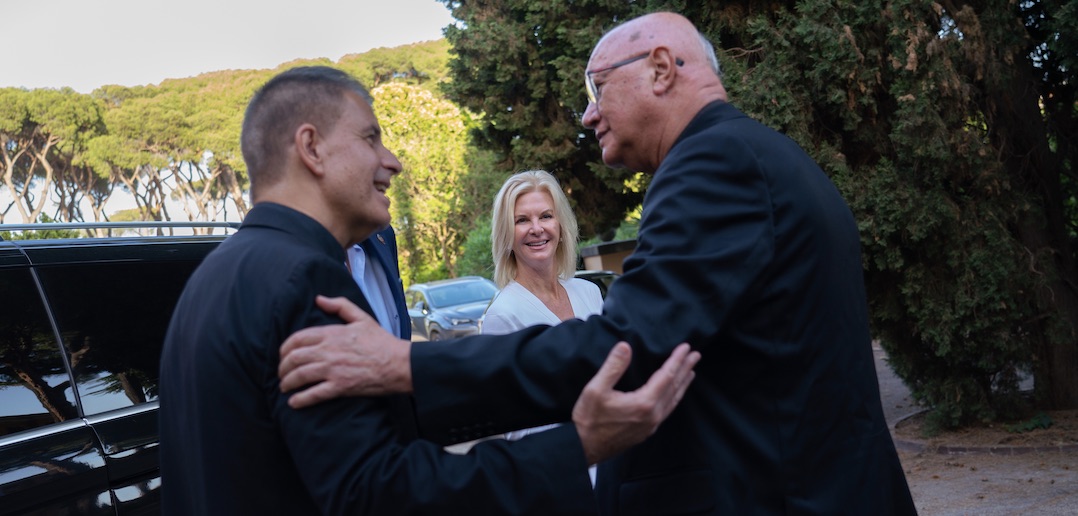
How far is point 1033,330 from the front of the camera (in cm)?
920

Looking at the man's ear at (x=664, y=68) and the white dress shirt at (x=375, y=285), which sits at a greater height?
the man's ear at (x=664, y=68)

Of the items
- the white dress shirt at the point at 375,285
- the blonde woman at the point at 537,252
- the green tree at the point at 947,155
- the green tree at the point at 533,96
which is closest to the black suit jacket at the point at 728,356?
the white dress shirt at the point at 375,285

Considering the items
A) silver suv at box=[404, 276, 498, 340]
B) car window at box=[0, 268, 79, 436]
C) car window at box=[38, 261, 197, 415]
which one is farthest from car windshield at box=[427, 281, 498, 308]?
car window at box=[0, 268, 79, 436]

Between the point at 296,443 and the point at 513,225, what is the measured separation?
11.2 ft

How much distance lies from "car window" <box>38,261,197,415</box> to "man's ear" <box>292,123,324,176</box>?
2.01 meters

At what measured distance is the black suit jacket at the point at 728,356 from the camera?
2041 millimetres

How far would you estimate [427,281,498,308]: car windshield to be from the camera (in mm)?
23984

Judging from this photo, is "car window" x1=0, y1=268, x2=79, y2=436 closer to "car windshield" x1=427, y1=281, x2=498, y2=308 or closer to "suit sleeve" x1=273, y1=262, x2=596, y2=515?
"suit sleeve" x1=273, y1=262, x2=596, y2=515

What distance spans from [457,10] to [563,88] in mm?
2656

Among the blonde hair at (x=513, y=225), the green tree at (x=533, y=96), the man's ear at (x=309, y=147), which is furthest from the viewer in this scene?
the green tree at (x=533, y=96)

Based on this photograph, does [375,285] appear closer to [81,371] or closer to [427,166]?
[81,371]

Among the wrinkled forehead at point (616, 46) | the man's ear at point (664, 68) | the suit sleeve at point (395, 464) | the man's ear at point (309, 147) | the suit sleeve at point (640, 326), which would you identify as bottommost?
the suit sleeve at point (395, 464)

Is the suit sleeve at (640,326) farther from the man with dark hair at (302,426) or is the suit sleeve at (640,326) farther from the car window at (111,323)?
the car window at (111,323)

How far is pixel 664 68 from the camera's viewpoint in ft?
8.36
